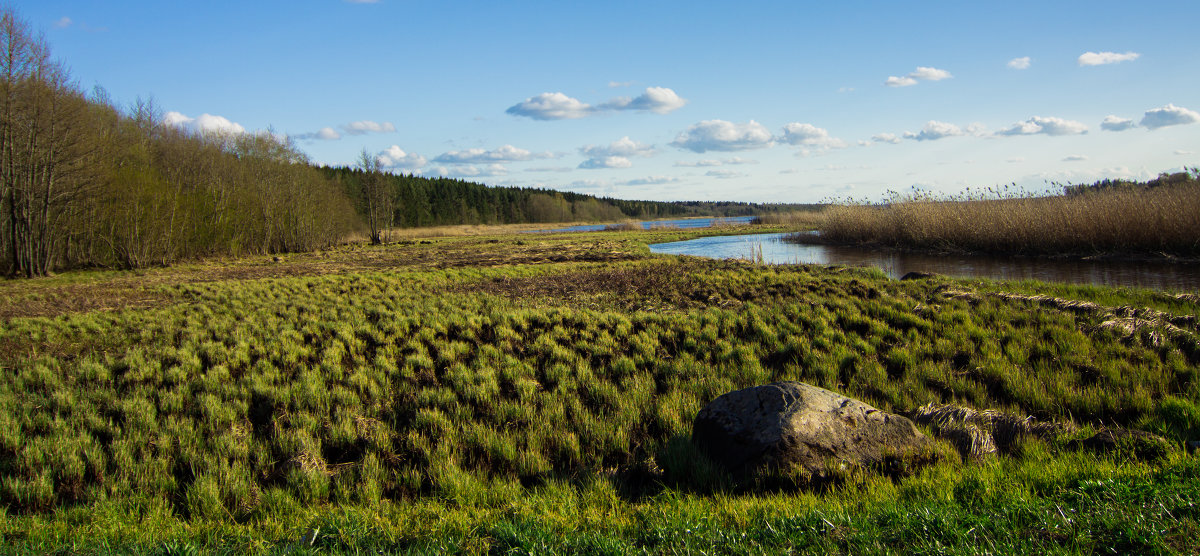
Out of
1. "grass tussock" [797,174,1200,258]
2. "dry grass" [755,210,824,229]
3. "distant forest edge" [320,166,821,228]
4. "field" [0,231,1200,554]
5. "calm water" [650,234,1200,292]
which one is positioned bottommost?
"field" [0,231,1200,554]

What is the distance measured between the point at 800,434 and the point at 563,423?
2410 mm

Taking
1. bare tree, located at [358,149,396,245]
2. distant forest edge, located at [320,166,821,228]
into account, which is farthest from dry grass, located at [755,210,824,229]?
bare tree, located at [358,149,396,245]

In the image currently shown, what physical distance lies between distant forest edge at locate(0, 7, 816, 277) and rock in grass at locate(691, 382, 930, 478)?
29863mm

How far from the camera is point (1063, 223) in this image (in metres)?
19.5

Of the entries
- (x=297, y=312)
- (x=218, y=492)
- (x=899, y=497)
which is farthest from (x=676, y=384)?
(x=297, y=312)

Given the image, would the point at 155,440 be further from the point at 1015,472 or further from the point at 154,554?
the point at 1015,472

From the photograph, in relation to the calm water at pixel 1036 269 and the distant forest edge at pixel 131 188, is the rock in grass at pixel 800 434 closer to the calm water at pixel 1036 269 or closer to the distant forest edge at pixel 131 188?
the calm water at pixel 1036 269

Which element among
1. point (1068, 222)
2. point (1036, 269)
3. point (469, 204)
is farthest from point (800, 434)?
point (469, 204)

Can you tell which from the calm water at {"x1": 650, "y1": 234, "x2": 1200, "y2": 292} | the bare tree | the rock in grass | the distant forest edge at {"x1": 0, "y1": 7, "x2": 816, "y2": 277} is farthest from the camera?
the bare tree

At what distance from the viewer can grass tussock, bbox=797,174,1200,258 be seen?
54.3 feet

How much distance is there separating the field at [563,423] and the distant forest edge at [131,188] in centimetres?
1546

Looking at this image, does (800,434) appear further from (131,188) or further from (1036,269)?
(131,188)

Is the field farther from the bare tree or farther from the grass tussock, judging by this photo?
the bare tree

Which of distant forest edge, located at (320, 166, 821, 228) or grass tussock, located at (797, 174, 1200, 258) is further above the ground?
distant forest edge, located at (320, 166, 821, 228)
